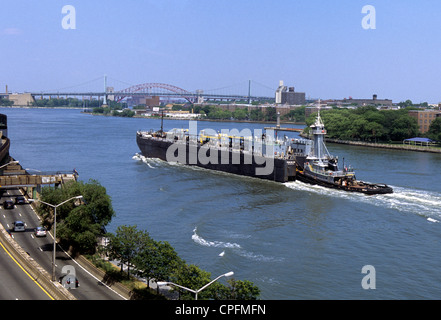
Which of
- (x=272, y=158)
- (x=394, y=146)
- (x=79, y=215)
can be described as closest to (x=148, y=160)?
(x=272, y=158)

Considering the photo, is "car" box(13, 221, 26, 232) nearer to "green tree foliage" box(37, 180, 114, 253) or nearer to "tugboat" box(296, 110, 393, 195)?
"green tree foliage" box(37, 180, 114, 253)

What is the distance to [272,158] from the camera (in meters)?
53.0

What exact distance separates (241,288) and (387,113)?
9489cm

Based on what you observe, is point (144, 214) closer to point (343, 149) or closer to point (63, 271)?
point (63, 271)

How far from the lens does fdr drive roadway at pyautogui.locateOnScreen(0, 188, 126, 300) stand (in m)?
18.5

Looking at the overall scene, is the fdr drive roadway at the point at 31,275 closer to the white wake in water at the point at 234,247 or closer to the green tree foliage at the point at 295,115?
the white wake in water at the point at 234,247

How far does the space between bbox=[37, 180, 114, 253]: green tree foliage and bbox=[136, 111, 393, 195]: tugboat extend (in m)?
26.0

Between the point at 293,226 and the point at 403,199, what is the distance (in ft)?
41.0

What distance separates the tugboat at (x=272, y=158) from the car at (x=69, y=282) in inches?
1200

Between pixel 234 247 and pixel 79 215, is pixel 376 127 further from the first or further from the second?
pixel 79 215

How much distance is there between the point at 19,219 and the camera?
28.5 m

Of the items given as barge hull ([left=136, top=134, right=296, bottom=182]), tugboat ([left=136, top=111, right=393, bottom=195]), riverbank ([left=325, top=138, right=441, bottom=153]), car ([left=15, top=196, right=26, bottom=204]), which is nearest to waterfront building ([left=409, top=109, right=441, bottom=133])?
riverbank ([left=325, top=138, right=441, bottom=153])

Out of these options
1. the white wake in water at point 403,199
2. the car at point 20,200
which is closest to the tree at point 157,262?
the car at point 20,200

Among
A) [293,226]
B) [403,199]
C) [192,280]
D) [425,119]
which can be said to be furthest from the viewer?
[425,119]
